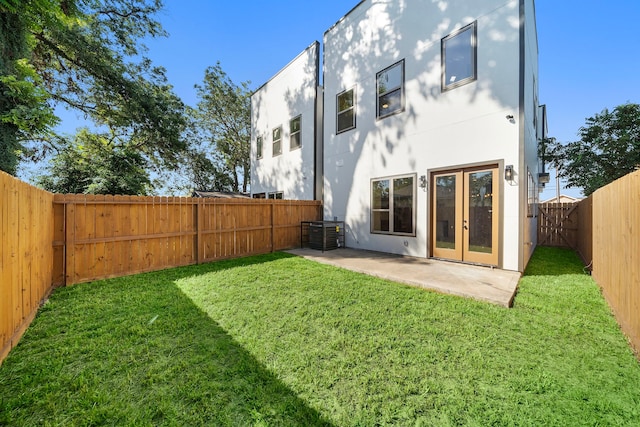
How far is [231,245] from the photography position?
7.02m

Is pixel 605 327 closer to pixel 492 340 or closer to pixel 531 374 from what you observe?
pixel 492 340

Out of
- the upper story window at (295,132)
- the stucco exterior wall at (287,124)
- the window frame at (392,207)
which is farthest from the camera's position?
the upper story window at (295,132)

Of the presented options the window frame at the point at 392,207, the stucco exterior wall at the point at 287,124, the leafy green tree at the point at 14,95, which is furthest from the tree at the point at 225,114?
the window frame at the point at 392,207

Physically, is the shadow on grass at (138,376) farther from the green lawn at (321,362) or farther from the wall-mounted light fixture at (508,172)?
the wall-mounted light fixture at (508,172)

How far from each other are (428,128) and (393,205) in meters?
2.19

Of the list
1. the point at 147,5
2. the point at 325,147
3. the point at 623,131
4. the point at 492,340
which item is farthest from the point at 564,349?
the point at 147,5

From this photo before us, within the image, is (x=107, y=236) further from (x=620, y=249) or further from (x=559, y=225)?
(x=559, y=225)

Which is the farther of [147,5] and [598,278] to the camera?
[147,5]

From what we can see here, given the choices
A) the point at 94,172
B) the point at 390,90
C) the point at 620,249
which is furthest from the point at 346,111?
the point at 94,172

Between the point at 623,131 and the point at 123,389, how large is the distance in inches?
695

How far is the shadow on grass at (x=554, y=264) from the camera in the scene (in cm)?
521

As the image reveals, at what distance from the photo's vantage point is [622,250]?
2.94m

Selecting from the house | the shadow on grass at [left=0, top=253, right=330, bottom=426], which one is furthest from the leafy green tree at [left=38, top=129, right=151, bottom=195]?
the shadow on grass at [left=0, top=253, right=330, bottom=426]

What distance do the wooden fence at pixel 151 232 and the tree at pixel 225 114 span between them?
14.5 metres
